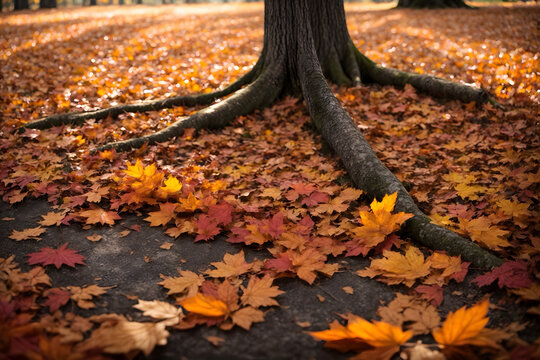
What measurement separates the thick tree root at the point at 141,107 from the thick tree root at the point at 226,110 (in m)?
0.39

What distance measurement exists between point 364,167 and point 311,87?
164cm

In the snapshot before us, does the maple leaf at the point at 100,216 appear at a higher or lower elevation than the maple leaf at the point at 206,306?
higher

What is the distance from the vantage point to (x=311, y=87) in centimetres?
442

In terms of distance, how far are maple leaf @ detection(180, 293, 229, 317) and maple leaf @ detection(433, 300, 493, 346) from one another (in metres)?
1.06

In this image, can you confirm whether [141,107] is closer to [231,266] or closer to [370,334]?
[231,266]

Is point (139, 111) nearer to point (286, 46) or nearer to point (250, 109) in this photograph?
point (250, 109)

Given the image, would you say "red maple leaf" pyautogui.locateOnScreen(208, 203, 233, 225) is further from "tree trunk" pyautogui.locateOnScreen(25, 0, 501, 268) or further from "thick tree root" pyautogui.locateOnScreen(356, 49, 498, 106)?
"thick tree root" pyautogui.locateOnScreen(356, 49, 498, 106)

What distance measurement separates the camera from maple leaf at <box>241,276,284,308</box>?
1995 millimetres

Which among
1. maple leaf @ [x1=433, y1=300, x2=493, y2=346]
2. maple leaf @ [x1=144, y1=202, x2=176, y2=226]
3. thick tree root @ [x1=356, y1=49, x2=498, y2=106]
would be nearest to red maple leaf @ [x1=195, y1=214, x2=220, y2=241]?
maple leaf @ [x1=144, y1=202, x2=176, y2=226]

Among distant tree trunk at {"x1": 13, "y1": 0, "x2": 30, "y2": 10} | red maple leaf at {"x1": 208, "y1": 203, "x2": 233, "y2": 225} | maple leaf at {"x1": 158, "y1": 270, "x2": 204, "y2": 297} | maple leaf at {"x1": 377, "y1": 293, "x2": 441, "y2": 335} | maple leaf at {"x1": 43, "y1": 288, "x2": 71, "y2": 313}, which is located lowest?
maple leaf at {"x1": 377, "y1": 293, "x2": 441, "y2": 335}

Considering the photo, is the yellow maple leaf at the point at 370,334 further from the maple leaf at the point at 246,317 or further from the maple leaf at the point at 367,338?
the maple leaf at the point at 246,317

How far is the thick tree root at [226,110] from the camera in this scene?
13.6ft

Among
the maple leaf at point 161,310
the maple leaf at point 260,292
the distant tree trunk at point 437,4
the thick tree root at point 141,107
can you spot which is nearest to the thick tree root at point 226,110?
the thick tree root at point 141,107

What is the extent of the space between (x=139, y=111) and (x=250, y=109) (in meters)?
1.62
